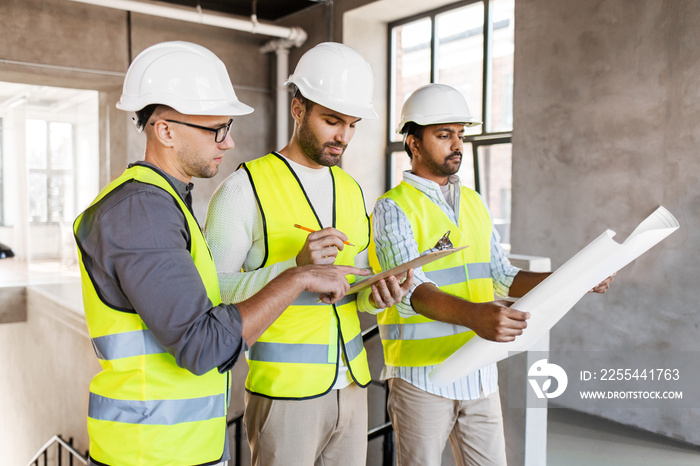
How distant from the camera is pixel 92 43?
6305 mm

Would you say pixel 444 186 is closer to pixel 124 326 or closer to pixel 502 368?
pixel 502 368

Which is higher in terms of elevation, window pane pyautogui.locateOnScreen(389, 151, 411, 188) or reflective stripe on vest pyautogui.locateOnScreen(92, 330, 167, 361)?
window pane pyautogui.locateOnScreen(389, 151, 411, 188)

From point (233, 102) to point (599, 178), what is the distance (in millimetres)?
3663

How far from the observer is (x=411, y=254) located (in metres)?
1.70

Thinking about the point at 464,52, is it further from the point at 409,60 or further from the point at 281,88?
the point at 281,88

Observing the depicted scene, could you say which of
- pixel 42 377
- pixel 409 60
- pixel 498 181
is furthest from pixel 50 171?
pixel 498 181

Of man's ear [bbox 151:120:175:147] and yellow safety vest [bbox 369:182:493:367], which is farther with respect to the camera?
yellow safety vest [bbox 369:182:493:367]

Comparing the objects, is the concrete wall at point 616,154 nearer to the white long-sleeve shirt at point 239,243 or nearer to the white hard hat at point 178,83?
the white long-sleeve shirt at point 239,243

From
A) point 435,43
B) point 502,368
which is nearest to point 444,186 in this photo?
point 502,368

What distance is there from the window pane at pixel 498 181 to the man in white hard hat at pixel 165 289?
4.50 meters

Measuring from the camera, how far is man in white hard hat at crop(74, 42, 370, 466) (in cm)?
102

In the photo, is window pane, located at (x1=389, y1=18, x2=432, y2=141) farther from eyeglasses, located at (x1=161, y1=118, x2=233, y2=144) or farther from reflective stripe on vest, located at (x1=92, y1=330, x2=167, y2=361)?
reflective stripe on vest, located at (x1=92, y1=330, x2=167, y2=361)

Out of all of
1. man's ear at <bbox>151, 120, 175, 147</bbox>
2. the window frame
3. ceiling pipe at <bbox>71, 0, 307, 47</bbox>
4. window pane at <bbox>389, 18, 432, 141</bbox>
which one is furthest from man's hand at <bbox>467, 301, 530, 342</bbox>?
ceiling pipe at <bbox>71, 0, 307, 47</bbox>

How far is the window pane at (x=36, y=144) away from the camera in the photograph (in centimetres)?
687
